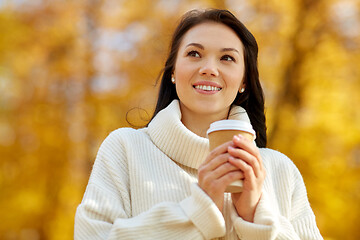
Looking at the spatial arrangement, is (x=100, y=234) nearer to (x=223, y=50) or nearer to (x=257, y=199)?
(x=257, y=199)

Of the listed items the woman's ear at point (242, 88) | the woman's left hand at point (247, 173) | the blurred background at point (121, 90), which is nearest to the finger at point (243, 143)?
the woman's left hand at point (247, 173)

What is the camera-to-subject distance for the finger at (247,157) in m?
1.48

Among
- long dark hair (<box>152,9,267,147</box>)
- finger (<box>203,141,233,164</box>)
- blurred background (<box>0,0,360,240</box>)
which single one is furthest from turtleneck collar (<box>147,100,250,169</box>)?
blurred background (<box>0,0,360,240</box>)

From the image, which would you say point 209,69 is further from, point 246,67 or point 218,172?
point 218,172

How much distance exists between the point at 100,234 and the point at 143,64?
5557 millimetres

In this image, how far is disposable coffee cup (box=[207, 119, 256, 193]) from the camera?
150 cm

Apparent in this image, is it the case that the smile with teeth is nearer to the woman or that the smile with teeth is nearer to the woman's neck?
the woman

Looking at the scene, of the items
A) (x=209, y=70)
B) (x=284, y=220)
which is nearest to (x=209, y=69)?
(x=209, y=70)

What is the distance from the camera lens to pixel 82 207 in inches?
68.9

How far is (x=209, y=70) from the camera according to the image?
6.31 feet

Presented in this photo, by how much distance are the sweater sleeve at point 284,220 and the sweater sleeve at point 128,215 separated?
0.11 metres

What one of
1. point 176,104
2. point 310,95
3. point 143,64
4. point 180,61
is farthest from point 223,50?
point 143,64

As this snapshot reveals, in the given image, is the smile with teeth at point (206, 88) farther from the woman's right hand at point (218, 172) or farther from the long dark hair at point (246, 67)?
the woman's right hand at point (218, 172)

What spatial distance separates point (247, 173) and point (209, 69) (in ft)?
1.90
